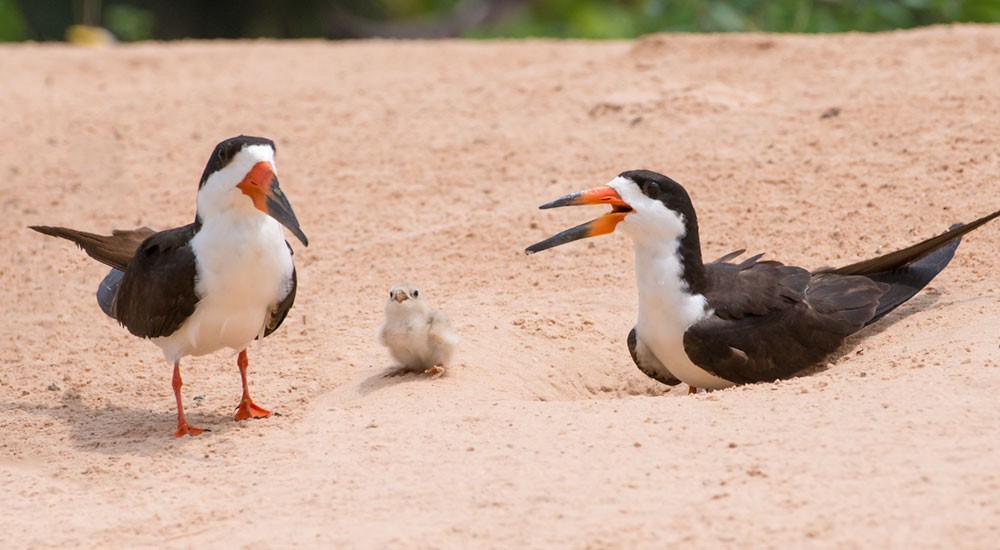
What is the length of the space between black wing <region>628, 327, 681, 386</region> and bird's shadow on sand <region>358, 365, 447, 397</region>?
0.82 meters

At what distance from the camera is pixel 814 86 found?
28.1 feet

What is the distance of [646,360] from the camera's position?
18.1ft

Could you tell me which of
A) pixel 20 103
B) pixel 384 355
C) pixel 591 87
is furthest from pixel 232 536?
pixel 20 103

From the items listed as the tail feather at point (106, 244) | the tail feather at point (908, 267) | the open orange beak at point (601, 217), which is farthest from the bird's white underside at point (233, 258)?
the tail feather at point (908, 267)

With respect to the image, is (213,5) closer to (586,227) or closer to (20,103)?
(20,103)

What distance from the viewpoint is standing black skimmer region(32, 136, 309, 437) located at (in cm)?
505

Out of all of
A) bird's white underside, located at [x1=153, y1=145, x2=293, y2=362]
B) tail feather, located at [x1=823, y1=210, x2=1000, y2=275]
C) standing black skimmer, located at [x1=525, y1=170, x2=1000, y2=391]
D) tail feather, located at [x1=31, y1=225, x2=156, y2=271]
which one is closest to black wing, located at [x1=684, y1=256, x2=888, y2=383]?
standing black skimmer, located at [x1=525, y1=170, x2=1000, y2=391]

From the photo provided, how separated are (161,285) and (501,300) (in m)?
1.96

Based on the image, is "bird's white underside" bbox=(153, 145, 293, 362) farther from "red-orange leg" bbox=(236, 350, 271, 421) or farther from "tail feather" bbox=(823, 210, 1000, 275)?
"tail feather" bbox=(823, 210, 1000, 275)

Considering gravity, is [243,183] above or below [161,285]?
above

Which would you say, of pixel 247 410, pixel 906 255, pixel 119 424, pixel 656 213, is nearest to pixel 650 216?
pixel 656 213

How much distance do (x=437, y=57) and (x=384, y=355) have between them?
16.2 ft

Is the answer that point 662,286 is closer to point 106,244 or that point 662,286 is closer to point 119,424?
point 119,424

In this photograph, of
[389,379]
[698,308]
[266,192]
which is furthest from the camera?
[389,379]
